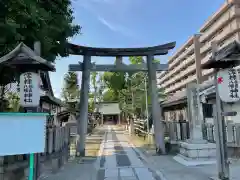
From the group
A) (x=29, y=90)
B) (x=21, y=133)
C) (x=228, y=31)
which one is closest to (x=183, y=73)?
(x=228, y=31)

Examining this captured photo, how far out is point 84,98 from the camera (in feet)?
38.2

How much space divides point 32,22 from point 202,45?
44038mm

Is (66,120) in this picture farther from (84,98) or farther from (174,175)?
(174,175)

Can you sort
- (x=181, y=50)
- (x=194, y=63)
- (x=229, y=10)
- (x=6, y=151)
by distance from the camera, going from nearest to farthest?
1. (x=6, y=151)
2. (x=229, y=10)
3. (x=194, y=63)
4. (x=181, y=50)

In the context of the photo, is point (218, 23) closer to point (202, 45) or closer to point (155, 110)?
point (202, 45)

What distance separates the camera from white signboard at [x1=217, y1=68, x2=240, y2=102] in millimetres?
6023

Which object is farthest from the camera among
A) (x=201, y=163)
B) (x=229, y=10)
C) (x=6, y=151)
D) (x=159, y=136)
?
(x=229, y=10)

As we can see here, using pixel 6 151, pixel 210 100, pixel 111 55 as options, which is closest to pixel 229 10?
pixel 210 100

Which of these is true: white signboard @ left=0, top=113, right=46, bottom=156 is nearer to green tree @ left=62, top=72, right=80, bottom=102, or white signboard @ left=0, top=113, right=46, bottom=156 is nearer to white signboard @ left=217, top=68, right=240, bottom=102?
white signboard @ left=217, top=68, right=240, bottom=102

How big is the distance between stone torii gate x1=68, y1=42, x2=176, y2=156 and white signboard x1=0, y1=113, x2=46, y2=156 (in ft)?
21.8

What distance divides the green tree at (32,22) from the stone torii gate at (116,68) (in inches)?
118

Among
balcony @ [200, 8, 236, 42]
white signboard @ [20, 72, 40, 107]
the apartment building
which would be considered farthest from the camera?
balcony @ [200, 8, 236, 42]

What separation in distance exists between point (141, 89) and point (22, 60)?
19719mm

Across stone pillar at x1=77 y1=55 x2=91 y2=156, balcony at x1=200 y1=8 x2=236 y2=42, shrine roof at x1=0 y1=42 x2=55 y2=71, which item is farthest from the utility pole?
balcony at x1=200 y1=8 x2=236 y2=42
